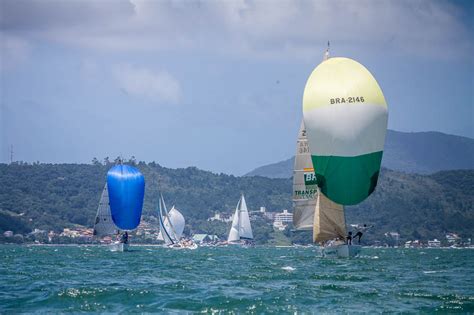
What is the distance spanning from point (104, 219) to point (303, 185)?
3876 cm

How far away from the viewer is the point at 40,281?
4278cm

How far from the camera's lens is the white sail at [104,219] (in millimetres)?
104012

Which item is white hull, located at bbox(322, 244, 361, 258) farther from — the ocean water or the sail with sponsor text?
the ocean water

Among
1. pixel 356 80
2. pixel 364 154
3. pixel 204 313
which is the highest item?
pixel 356 80

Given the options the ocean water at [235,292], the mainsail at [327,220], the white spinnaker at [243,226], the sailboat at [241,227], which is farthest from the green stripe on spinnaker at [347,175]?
the white spinnaker at [243,226]

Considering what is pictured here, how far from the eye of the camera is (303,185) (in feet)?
237

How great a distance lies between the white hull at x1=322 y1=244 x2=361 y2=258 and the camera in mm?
66062

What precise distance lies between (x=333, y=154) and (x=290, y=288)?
19.2 meters

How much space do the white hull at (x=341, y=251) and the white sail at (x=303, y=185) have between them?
6265mm

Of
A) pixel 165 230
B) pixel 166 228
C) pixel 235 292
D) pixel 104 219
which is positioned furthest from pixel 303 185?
pixel 166 228

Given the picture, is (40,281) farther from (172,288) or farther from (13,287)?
(172,288)

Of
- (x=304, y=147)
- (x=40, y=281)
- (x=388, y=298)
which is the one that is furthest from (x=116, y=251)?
(x=388, y=298)

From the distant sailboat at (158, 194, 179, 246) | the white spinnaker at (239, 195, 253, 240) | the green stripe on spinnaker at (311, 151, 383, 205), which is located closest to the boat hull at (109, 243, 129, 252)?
the distant sailboat at (158, 194, 179, 246)

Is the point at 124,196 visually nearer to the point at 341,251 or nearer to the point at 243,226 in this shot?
the point at 341,251
